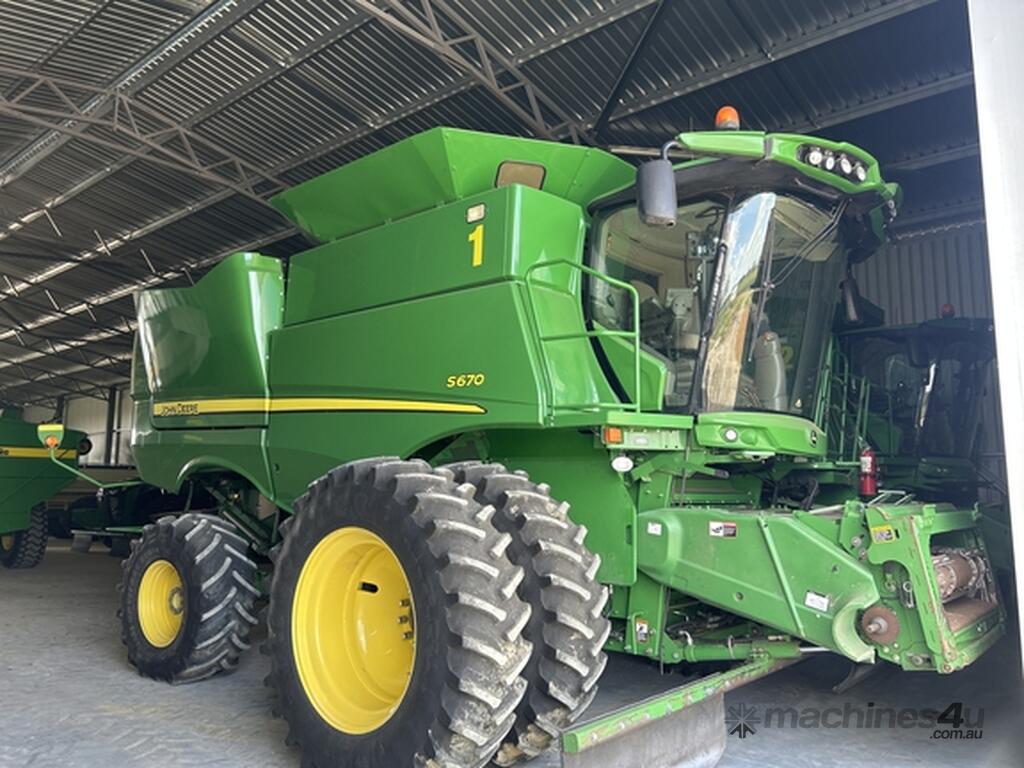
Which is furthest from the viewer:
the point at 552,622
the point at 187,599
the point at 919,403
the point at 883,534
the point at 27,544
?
the point at 27,544

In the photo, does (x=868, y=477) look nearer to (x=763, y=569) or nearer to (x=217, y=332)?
(x=763, y=569)

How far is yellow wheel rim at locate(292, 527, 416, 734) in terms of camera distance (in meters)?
3.60

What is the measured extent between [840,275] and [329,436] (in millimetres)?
3053

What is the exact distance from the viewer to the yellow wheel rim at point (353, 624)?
3.60 meters

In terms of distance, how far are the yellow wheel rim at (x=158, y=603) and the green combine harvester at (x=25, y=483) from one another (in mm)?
5937

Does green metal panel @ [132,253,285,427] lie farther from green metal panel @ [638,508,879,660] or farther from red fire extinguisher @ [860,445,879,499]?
red fire extinguisher @ [860,445,879,499]

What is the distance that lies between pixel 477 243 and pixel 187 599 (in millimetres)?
2725

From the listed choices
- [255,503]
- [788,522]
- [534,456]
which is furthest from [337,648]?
[255,503]

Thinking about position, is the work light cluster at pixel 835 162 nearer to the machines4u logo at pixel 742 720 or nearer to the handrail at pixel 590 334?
the handrail at pixel 590 334

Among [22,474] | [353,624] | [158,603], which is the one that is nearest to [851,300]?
[353,624]

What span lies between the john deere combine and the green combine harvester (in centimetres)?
654

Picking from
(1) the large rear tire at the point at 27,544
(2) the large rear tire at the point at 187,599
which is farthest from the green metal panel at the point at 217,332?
(1) the large rear tire at the point at 27,544

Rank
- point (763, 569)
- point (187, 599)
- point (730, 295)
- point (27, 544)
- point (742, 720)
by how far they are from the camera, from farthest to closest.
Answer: point (27, 544), point (187, 599), point (742, 720), point (730, 295), point (763, 569)

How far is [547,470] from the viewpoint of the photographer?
162 inches
